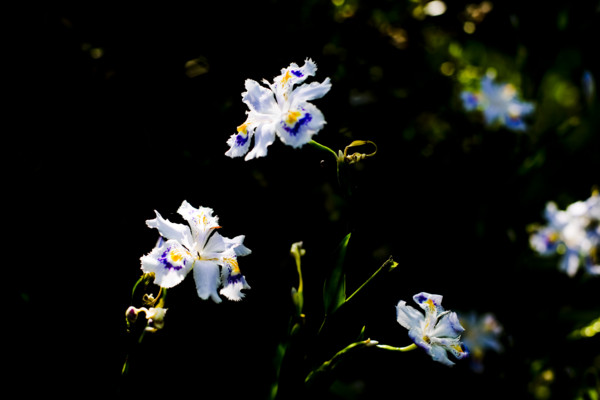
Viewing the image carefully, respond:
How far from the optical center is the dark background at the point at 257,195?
1.03 m

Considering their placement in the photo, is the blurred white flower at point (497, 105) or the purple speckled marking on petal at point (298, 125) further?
the blurred white flower at point (497, 105)

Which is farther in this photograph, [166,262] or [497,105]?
[497,105]

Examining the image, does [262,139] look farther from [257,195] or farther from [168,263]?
[257,195]

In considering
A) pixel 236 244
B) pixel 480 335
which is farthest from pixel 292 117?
pixel 480 335

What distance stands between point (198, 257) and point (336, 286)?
0.25 meters

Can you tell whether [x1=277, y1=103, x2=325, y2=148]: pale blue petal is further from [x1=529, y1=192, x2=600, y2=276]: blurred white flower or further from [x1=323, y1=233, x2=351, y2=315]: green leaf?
[x1=529, y1=192, x2=600, y2=276]: blurred white flower

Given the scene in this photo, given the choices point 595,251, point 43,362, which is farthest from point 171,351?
point 595,251

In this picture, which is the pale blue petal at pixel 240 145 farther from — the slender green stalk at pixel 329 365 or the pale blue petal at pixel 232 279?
the slender green stalk at pixel 329 365

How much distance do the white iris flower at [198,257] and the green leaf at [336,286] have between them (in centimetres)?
14

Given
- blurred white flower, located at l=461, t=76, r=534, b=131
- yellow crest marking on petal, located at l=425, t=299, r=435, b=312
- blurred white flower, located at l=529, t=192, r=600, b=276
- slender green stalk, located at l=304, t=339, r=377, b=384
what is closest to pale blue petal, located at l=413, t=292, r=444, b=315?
yellow crest marking on petal, located at l=425, t=299, r=435, b=312

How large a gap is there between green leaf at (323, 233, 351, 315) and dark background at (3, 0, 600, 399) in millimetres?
30

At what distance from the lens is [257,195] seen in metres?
1.22

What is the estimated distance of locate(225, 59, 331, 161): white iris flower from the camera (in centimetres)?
74

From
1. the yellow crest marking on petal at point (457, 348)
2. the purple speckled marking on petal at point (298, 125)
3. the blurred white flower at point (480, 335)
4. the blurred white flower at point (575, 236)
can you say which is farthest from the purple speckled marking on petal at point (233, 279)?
the blurred white flower at point (575, 236)
